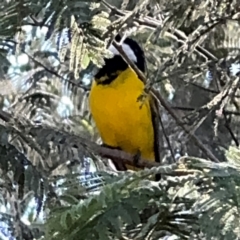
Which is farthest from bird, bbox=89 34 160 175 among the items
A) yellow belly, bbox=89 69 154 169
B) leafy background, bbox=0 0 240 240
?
leafy background, bbox=0 0 240 240

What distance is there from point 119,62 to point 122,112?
19 cm

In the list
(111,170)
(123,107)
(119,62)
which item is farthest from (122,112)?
(111,170)

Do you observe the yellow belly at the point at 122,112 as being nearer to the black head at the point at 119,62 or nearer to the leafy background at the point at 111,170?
the black head at the point at 119,62

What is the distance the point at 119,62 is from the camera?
2592mm

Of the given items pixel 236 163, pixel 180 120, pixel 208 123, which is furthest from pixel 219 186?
pixel 208 123

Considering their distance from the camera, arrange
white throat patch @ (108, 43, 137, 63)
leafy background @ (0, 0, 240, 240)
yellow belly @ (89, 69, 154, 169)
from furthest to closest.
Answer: white throat patch @ (108, 43, 137, 63) < yellow belly @ (89, 69, 154, 169) < leafy background @ (0, 0, 240, 240)

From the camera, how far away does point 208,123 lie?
275 cm

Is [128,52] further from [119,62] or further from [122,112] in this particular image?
[122,112]

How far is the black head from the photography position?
2.56 m

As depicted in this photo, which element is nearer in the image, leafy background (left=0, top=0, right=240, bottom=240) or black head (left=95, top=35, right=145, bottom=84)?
leafy background (left=0, top=0, right=240, bottom=240)

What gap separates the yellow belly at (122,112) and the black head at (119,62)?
26 mm

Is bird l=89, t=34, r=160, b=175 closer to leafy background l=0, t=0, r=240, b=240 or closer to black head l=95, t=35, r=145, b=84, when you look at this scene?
black head l=95, t=35, r=145, b=84

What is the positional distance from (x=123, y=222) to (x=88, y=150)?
2.49 feet

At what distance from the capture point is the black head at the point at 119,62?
2.56m
